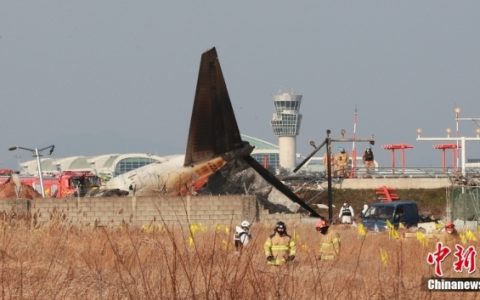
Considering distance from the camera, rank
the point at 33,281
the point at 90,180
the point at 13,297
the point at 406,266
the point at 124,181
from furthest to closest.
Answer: the point at 90,180 < the point at 124,181 < the point at 406,266 < the point at 33,281 < the point at 13,297

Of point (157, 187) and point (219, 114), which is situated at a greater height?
point (219, 114)

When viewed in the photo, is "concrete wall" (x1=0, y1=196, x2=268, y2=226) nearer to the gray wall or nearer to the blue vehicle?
the gray wall

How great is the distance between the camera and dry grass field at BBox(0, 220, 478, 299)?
36.6 ft

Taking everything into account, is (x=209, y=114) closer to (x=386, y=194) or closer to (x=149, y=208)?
(x=149, y=208)

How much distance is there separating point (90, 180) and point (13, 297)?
203 ft

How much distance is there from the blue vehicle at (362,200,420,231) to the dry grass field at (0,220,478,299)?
55.8ft

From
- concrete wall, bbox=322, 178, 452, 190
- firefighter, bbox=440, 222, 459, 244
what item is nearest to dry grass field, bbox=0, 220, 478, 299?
firefighter, bbox=440, 222, 459, 244

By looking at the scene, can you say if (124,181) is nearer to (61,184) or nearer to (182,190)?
(182,190)

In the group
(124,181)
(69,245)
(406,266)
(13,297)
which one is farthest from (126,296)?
(124,181)

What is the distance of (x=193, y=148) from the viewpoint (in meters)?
43.9

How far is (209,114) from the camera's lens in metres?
43.5

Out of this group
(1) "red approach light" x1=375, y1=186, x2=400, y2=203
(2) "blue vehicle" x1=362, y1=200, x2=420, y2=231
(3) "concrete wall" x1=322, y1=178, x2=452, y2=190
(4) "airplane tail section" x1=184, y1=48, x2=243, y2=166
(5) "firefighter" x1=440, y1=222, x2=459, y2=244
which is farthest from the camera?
(3) "concrete wall" x1=322, y1=178, x2=452, y2=190

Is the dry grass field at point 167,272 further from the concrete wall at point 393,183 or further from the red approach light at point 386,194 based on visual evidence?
the concrete wall at point 393,183

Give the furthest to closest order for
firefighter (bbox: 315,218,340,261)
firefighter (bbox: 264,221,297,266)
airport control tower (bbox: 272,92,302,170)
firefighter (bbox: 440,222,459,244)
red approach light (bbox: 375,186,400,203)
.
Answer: airport control tower (bbox: 272,92,302,170) < red approach light (bbox: 375,186,400,203) < firefighter (bbox: 440,222,459,244) < firefighter (bbox: 315,218,340,261) < firefighter (bbox: 264,221,297,266)
